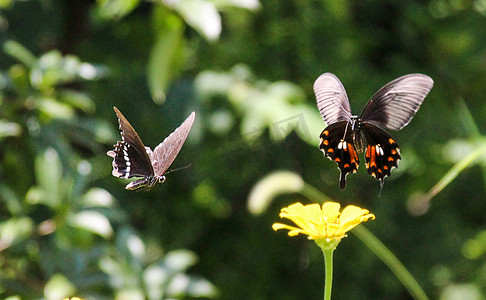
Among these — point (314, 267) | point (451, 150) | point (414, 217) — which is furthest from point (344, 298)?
point (451, 150)

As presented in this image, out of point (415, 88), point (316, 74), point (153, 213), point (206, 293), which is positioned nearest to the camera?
point (415, 88)

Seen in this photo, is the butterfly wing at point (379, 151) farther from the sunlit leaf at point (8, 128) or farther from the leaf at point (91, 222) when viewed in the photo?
the sunlit leaf at point (8, 128)

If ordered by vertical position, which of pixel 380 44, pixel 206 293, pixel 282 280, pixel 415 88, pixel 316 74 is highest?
pixel 380 44

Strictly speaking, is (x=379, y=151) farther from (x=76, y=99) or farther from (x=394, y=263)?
(x=76, y=99)

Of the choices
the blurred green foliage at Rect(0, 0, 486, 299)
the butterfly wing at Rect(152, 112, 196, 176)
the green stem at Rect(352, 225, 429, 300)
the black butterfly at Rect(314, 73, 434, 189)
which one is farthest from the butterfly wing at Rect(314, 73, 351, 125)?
the blurred green foliage at Rect(0, 0, 486, 299)

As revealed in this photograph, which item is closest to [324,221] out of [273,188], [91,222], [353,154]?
[353,154]

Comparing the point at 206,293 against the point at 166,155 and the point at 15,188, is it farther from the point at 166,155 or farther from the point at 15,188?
the point at 166,155

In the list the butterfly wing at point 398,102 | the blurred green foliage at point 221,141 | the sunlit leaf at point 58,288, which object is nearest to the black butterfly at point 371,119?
the butterfly wing at point 398,102
